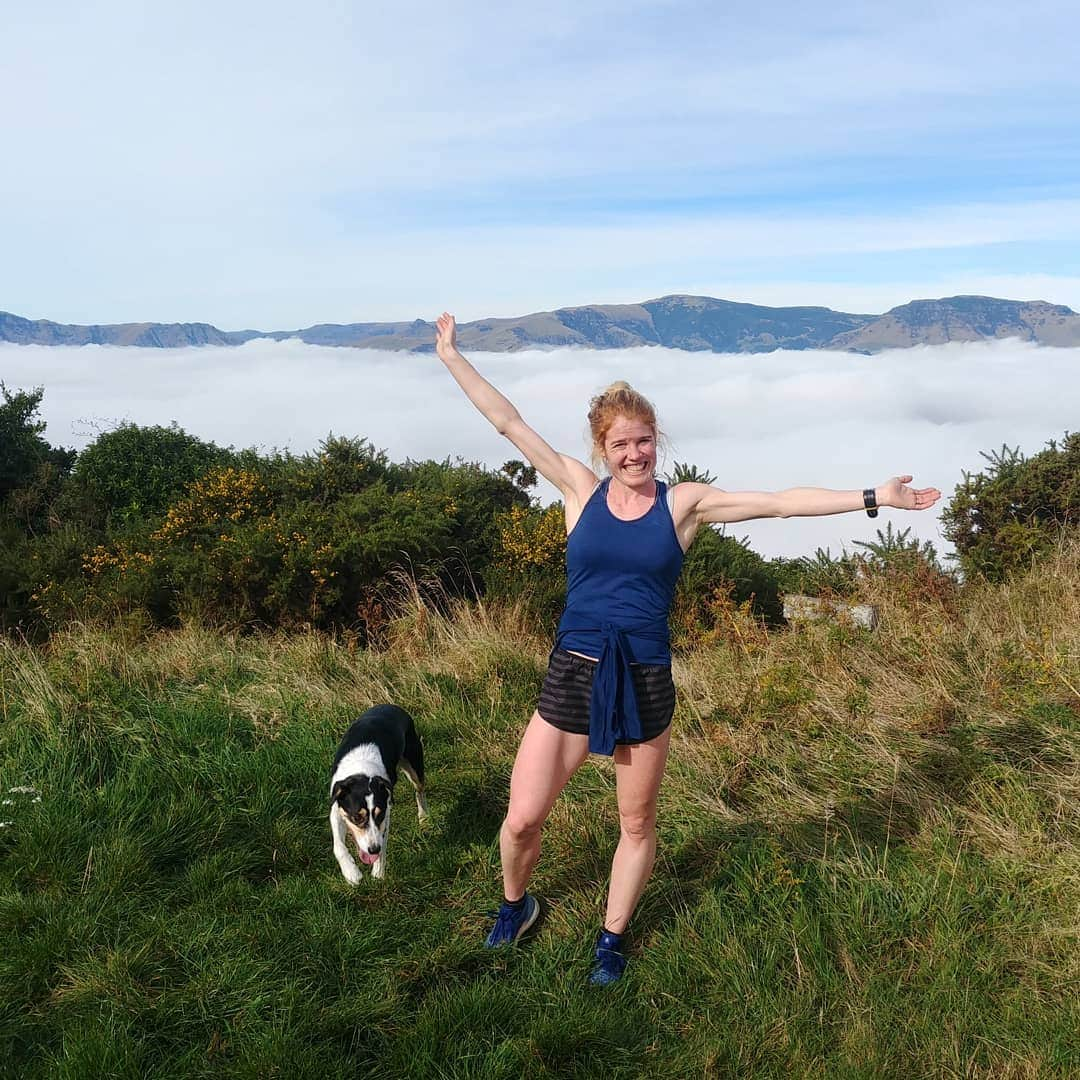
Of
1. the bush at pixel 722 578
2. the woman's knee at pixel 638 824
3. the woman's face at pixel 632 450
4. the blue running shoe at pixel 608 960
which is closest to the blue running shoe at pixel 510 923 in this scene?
the blue running shoe at pixel 608 960

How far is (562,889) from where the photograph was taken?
4.07m

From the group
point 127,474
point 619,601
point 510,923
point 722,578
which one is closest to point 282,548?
point 722,578

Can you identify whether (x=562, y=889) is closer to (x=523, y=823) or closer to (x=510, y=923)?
(x=510, y=923)

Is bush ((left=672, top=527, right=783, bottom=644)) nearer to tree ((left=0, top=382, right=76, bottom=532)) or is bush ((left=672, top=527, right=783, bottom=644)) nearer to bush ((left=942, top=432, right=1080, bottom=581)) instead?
bush ((left=942, top=432, right=1080, bottom=581))

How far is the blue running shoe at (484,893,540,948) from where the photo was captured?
12.2ft

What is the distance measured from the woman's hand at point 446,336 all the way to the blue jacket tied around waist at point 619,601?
0.99 meters

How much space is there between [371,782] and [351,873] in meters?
0.38

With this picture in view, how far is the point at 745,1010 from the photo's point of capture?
10.9 feet

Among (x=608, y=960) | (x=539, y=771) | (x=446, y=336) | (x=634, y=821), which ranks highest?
(x=446, y=336)

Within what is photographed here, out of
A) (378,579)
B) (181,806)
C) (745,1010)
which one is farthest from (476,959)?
(378,579)

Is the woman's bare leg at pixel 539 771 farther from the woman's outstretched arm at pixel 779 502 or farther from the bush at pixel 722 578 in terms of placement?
the bush at pixel 722 578

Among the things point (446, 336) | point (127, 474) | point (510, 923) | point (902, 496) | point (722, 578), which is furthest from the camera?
point (127, 474)

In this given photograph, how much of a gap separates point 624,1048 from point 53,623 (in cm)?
1131

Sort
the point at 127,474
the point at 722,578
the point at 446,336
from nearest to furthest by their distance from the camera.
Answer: the point at 446,336, the point at 722,578, the point at 127,474
